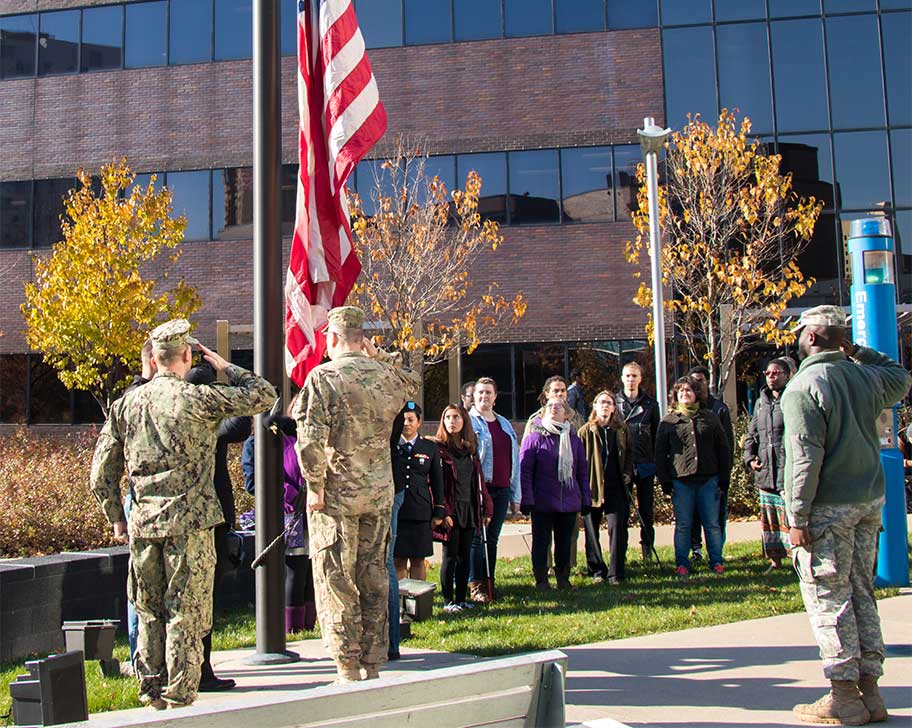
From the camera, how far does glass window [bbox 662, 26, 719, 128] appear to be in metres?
24.1

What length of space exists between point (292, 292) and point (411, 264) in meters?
12.5

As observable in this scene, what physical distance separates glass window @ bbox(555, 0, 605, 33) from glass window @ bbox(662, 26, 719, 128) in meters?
1.61

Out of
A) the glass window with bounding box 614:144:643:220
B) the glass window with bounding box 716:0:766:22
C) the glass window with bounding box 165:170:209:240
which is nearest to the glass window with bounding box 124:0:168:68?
the glass window with bounding box 165:170:209:240

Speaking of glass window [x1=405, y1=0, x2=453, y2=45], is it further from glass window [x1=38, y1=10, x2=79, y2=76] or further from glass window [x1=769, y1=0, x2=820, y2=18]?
glass window [x1=38, y1=10, x2=79, y2=76]

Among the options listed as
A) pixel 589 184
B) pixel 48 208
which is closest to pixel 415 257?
pixel 589 184

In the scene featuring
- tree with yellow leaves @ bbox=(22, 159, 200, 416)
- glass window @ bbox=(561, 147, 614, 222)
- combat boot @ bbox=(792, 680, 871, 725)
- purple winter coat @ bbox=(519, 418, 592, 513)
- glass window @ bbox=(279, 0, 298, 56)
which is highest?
glass window @ bbox=(279, 0, 298, 56)

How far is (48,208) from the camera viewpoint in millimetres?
26438

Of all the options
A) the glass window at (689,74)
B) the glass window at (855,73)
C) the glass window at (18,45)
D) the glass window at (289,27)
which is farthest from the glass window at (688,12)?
the glass window at (18,45)

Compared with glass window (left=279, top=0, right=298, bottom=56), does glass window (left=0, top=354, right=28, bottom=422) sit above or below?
below

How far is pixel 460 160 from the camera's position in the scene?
24562mm

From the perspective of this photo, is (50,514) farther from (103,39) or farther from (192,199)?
(103,39)

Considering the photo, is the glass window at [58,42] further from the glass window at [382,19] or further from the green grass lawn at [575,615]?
the green grass lawn at [575,615]

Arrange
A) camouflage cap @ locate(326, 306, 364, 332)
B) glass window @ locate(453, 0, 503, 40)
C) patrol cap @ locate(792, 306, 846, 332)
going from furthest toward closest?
glass window @ locate(453, 0, 503, 40) → camouflage cap @ locate(326, 306, 364, 332) → patrol cap @ locate(792, 306, 846, 332)

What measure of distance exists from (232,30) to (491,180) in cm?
778
